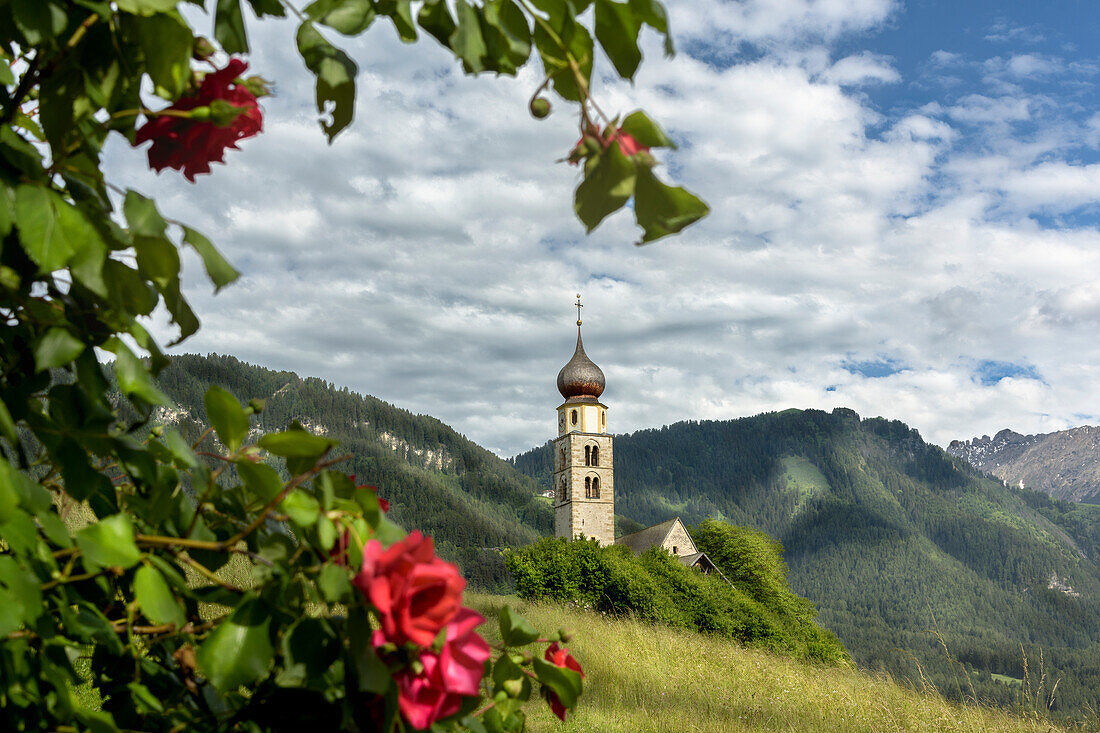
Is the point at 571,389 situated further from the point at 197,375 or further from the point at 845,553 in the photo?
the point at 845,553

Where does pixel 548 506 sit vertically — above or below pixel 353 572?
above

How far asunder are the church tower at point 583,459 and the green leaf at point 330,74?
142 ft

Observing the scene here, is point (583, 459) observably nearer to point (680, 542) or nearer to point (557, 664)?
point (680, 542)

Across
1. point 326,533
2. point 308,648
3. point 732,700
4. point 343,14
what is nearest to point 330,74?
point 343,14

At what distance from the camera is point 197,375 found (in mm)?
132750

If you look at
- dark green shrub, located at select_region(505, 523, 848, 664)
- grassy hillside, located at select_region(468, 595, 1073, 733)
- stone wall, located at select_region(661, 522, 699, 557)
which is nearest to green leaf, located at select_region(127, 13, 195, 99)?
grassy hillside, located at select_region(468, 595, 1073, 733)

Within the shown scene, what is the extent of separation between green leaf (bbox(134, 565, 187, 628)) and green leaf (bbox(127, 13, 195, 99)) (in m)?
0.49

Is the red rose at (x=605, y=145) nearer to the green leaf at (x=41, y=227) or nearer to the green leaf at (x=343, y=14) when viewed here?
the green leaf at (x=343, y=14)

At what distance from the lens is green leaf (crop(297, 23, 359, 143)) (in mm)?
892

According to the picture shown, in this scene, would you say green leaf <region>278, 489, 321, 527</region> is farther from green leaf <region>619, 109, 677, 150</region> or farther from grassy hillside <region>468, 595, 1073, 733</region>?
A: grassy hillside <region>468, 595, 1073, 733</region>

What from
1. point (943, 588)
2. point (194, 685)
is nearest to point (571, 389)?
point (194, 685)

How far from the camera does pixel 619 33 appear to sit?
0.81 metres

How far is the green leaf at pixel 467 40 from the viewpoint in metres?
0.86

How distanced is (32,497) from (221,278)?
0.87 ft
